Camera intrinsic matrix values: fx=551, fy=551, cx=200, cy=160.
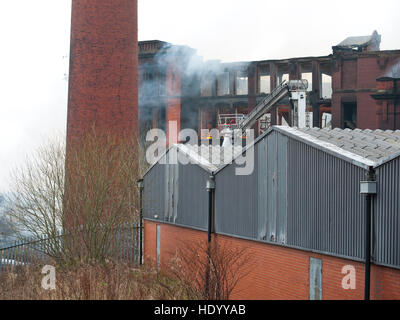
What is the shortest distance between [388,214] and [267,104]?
2936cm

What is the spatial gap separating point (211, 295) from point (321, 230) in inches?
108

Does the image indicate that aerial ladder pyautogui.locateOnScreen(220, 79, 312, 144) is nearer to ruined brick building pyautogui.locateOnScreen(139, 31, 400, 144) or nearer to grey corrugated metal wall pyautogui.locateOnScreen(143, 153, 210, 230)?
ruined brick building pyautogui.locateOnScreen(139, 31, 400, 144)

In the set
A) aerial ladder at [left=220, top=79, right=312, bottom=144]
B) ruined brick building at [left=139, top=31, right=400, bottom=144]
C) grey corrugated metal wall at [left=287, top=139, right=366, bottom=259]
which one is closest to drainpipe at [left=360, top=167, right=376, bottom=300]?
grey corrugated metal wall at [left=287, top=139, right=366, bottom=259]

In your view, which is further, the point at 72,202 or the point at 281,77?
the point at 281,77

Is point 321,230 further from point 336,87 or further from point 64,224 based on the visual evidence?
point 336,87

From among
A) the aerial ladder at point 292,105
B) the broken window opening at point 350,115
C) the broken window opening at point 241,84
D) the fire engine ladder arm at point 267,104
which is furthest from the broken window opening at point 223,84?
the broken window opening at point 350,115

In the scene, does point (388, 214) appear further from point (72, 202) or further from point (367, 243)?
point (72, 202)

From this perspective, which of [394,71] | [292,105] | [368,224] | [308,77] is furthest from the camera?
[308,77]

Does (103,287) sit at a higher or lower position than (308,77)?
lower

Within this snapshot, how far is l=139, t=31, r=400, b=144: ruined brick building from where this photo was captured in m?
41.9

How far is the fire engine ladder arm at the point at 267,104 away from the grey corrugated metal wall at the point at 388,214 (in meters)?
26.3

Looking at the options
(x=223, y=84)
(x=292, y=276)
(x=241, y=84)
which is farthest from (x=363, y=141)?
(x=223, y=84)

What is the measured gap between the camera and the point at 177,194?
17.1m

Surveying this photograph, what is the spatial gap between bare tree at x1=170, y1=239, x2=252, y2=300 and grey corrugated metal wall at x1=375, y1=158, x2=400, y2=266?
335 cm
